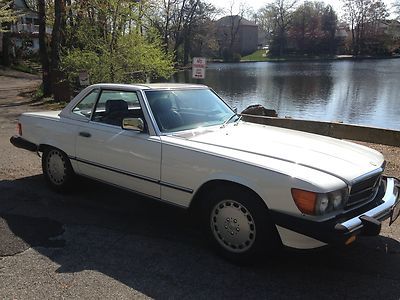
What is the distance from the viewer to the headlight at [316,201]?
3318 millimetres

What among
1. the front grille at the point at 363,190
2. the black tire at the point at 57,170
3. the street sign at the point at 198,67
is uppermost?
the street sign at the point at 198,67

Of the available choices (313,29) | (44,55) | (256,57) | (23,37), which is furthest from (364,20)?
(44,55)

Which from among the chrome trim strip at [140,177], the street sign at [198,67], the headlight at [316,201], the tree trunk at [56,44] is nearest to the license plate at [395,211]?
the headlight at [316,201]

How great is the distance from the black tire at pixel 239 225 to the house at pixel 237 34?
10522cm

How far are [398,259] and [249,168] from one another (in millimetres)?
1702

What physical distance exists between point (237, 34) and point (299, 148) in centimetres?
11840

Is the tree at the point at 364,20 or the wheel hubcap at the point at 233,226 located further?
the tree at the point at 364,20

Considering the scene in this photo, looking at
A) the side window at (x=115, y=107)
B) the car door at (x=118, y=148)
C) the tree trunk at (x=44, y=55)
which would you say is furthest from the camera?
the tree trunk at (x=44, y=55)

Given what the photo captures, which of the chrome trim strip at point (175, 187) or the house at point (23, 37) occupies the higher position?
the house at point (23, 37)

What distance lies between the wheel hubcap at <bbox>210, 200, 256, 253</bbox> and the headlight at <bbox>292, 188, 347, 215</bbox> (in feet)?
1.62

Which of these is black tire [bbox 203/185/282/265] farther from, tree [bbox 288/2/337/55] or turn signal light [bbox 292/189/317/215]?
tree [bbox 288/2/337/55]

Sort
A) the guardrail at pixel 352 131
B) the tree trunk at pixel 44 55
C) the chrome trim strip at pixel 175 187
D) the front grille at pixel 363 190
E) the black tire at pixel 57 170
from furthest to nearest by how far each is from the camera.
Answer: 1. the tree trunk at pixel 44 55
2. the guardrail at pixel 352 131
3. the black tire at pixel 57 170
4. the chrome trim strip at pixel 175 187
5. the front grille at pixel 363 190

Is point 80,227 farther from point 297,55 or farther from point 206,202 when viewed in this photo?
point 297,55

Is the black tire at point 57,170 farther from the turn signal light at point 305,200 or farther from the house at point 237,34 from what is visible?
the house at point 237,34
